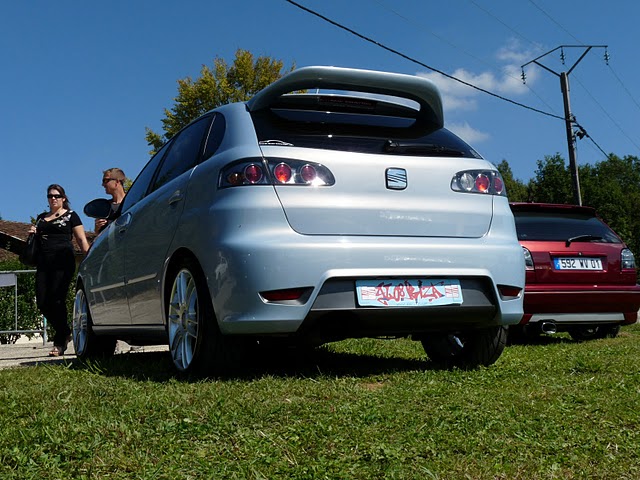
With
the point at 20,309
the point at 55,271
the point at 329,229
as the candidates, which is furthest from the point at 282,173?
the point at 20,309

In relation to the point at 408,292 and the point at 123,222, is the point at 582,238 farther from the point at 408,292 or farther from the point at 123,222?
the point at 123,222

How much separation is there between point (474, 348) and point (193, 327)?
1838 millimetres

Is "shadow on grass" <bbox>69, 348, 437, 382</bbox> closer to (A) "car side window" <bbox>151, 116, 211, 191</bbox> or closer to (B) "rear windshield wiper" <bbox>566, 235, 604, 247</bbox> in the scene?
(A) "car side window" <bbox>151, 116, 211, 191</bbox>

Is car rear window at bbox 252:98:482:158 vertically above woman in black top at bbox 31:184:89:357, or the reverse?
car rear window at bbox 252:98:482:158

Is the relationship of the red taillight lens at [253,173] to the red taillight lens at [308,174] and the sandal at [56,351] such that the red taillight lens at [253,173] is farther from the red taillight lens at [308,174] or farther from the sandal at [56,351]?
the sandal at [56,351]

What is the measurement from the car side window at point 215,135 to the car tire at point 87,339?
2.53 m

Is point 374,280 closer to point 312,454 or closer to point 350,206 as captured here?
point 350,206

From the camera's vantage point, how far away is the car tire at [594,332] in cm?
882

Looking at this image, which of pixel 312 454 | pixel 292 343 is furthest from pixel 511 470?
pixel 292 343

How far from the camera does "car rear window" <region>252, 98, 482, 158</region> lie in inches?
174

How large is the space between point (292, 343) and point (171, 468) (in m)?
2.04

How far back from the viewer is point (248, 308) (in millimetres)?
4066

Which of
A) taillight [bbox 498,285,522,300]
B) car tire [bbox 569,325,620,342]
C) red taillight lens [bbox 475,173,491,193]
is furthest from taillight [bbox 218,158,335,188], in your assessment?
car tire [bbox 569,325,620,342]

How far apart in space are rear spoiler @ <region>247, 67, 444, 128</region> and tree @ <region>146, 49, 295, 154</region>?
27389mm
